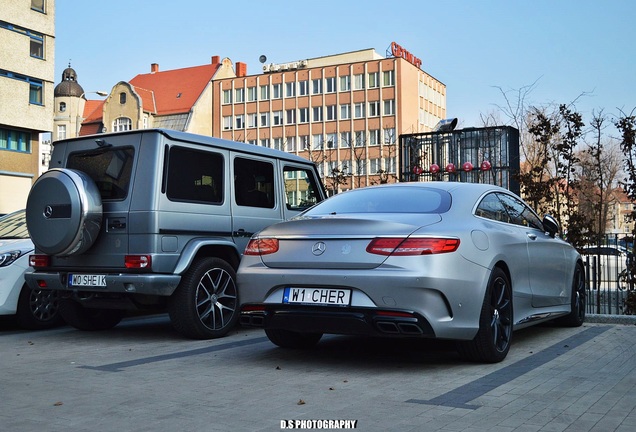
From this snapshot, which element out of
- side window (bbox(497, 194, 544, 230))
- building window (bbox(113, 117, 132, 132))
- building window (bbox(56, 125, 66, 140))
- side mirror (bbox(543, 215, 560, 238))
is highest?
building window (bbox(56, 125, 66, 140))

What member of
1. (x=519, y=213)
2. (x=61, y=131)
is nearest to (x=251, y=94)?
(x=61, y=131)

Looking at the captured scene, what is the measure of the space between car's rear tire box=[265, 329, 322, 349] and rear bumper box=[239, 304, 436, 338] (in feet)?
2.71

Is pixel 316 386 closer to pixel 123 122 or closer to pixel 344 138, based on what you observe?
pixel 344 138

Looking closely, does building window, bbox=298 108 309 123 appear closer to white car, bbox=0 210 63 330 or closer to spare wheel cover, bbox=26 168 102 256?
white car, bbox=0 210 63 330

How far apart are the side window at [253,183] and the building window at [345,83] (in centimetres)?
7325

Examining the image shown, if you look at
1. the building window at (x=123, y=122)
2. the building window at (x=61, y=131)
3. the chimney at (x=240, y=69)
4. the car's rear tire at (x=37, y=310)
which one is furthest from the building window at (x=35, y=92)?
the building window at (x=61, y=131)

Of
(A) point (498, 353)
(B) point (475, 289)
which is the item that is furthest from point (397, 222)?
(A) point (498, 353)

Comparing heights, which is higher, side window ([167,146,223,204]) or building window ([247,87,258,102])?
building window ([247,87,258,102])

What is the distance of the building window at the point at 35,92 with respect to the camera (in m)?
47.9

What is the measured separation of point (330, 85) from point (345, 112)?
10.9ft

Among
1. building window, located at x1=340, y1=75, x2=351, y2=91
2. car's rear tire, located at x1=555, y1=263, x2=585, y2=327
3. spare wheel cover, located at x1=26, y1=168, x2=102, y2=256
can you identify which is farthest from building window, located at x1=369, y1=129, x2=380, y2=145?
spare wheel cover, located at x1=26, y1=168, x2=102, y2=256

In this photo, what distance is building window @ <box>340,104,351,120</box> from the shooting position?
82.3 metres

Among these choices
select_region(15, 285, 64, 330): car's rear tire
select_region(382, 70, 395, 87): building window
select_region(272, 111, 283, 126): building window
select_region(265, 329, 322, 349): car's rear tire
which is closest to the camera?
select_region(265, 329, 322, 349): car's rear tire

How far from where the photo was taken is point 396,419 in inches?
182
